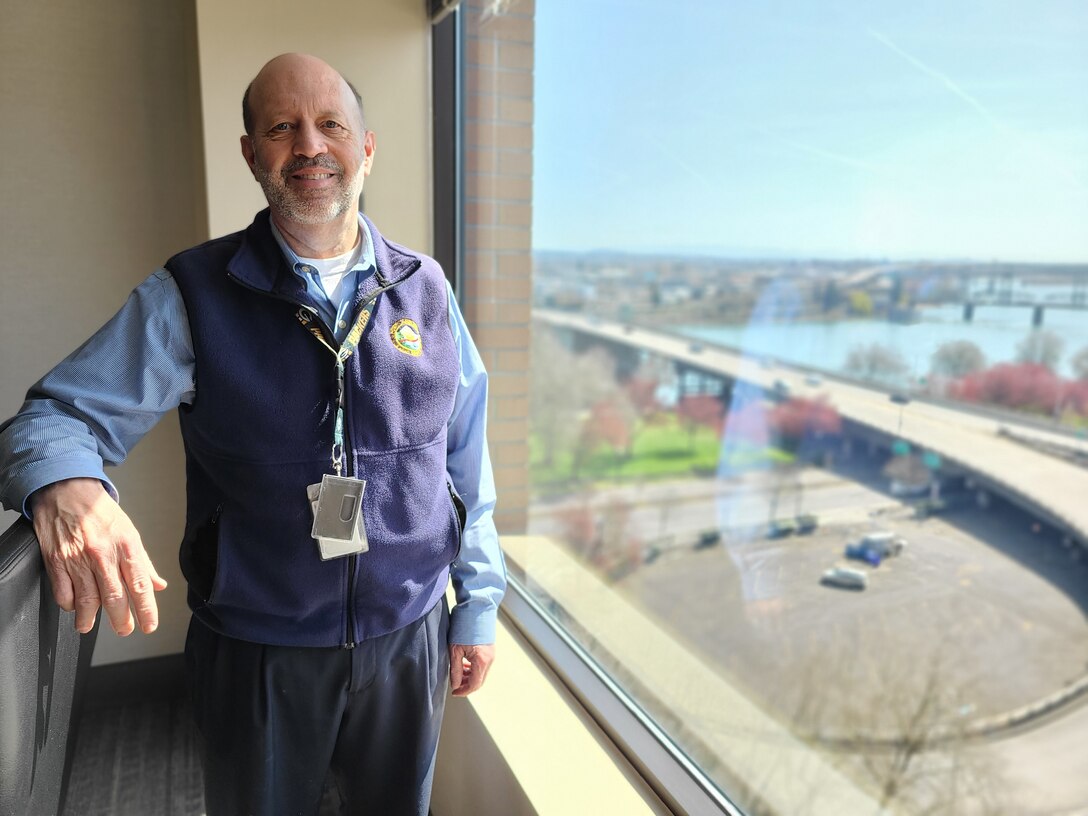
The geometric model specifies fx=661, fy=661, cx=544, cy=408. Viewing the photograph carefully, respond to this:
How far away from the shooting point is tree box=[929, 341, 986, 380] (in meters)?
2.52

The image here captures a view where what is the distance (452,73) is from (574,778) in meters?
2.11

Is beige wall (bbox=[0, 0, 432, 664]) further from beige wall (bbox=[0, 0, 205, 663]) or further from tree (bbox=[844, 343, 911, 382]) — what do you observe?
tree (bbox=[844, 343, 911, 382])

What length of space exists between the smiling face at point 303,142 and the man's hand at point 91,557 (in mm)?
538

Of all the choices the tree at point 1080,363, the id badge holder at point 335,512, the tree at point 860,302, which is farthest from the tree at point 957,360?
the id badge holder at point 335,512

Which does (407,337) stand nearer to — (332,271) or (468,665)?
(332,271)

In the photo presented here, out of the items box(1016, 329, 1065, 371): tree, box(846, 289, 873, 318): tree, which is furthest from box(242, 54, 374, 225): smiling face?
box(846, 289, 873, 318): tree

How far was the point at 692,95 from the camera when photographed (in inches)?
235

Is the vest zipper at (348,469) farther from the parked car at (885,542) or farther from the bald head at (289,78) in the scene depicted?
the parked car at (885,542)

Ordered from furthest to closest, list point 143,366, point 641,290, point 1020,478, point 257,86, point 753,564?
point 753,564 < point 641,290 < point 1020,478 < point 257,86 < point 143,366

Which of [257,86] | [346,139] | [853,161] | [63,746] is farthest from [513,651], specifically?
[853,161]

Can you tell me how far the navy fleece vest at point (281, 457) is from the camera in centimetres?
102

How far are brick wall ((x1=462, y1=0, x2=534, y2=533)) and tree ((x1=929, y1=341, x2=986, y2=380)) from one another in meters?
1.73

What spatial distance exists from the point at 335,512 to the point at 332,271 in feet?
1.37

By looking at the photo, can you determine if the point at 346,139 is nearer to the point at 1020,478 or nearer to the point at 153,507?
the point at 153,507
